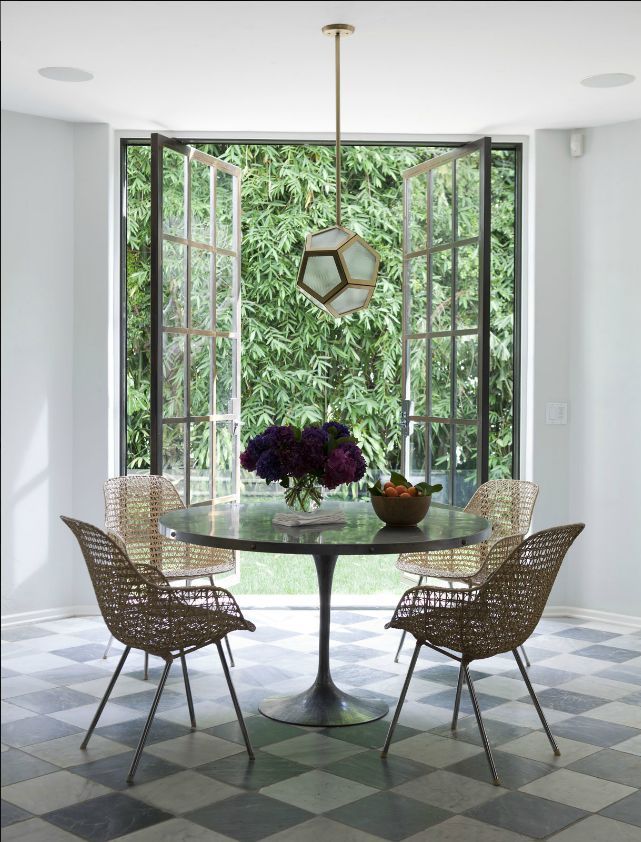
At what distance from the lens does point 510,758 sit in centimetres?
330

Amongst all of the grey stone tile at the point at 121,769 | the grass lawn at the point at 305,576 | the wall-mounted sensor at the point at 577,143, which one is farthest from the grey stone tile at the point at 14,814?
the grass lawn at the point at 305,576

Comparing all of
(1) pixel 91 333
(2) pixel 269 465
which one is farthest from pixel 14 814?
(1) pixel 91 333

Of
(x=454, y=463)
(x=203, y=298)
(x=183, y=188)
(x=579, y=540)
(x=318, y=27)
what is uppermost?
(x=318, y=27)

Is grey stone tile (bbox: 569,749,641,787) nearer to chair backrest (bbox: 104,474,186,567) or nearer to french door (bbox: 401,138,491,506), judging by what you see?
french door (bbox: 401,138,491,506)

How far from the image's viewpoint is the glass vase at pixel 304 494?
370 centimetres

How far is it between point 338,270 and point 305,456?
0.73 meters

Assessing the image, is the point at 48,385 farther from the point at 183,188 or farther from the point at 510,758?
the point at 510,758

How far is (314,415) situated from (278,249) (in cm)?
139

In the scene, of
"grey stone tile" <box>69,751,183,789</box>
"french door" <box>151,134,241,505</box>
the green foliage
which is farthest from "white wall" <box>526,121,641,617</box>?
"grey stone tile" <box>69,751,183,789</box>

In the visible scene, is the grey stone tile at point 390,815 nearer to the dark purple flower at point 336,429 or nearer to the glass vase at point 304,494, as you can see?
the glass vase at point 304,494

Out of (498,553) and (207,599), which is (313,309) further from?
(207,599)

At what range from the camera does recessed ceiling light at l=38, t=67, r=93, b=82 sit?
4321mm

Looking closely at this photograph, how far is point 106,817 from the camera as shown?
282 cm

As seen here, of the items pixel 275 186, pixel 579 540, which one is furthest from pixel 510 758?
pixel 275 186
